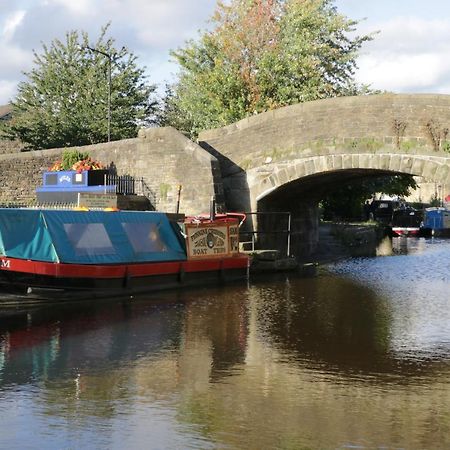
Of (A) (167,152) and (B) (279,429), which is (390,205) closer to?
(A) (167,152)

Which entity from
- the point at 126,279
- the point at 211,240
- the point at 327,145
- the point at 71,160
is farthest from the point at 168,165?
the point at 126,279

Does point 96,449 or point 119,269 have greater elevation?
point 119,269

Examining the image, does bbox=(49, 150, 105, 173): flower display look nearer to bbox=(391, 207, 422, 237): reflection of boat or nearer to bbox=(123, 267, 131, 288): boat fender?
bbox=(123, 267, 131, 288): boat fender

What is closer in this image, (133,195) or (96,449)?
(96,449)

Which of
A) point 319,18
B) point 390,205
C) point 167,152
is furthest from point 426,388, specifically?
point 390,205

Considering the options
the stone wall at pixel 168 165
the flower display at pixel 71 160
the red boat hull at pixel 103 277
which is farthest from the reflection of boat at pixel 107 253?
the flower display at pixel 71 160

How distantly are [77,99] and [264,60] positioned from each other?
30.5ft

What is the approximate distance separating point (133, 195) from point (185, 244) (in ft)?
16.2

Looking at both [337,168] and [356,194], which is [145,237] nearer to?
[337,168]

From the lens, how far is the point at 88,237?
15016mm

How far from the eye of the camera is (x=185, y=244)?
17.0 m

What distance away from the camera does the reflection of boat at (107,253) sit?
13.6 m

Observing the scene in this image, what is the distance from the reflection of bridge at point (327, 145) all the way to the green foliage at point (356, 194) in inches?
494

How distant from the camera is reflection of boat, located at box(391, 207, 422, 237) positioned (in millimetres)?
41875
